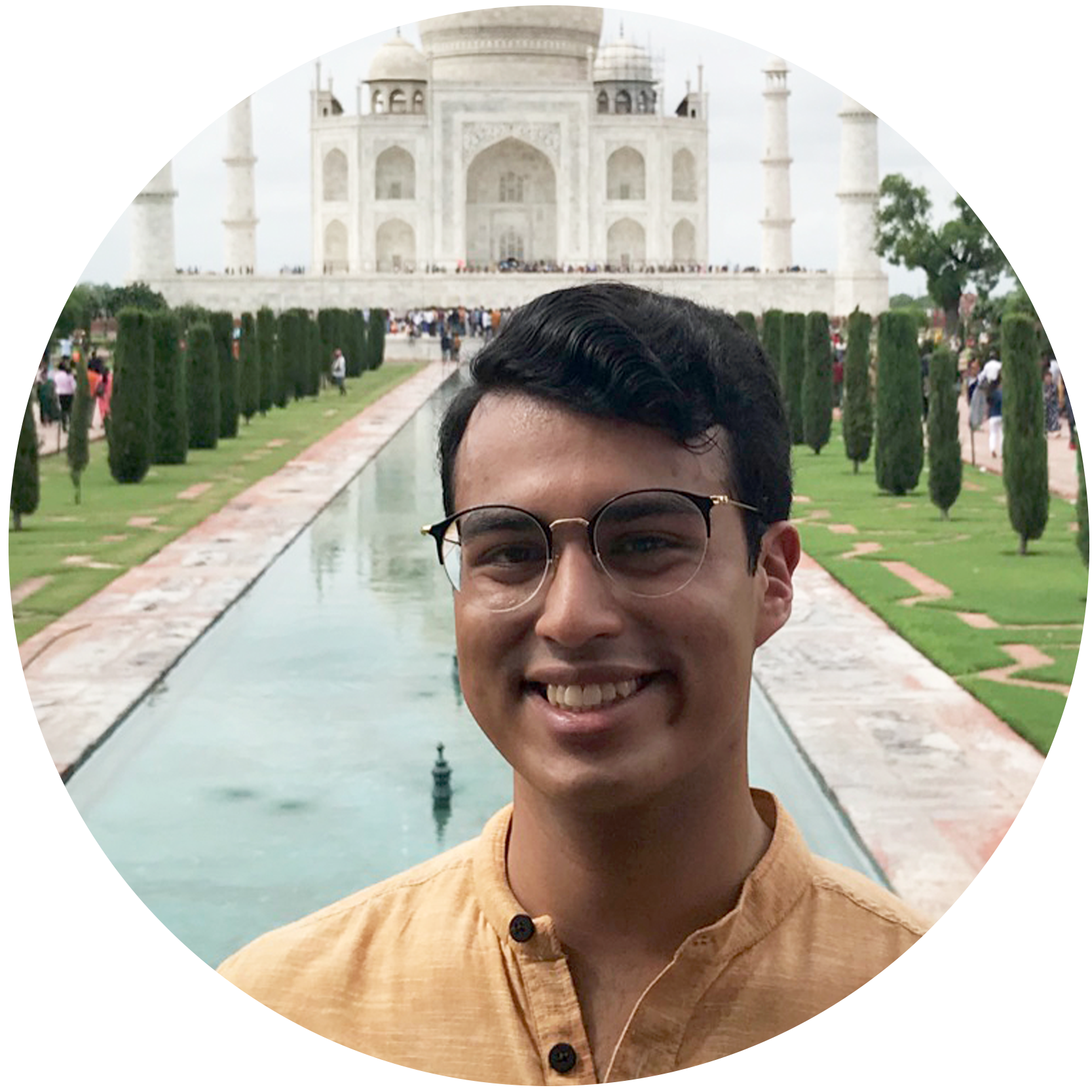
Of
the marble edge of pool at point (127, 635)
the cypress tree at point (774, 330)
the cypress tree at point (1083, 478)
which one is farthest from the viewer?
the cypress tree at point (774, 330)

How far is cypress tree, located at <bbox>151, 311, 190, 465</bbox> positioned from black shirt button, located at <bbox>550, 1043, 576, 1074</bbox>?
45.7ft

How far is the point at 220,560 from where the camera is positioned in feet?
33.1

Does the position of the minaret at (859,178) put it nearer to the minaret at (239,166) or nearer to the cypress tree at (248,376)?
the minaret at (239,166)

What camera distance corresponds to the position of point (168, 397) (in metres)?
15.2

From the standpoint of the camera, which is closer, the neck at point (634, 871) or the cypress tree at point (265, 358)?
the neck at point (634, 871)

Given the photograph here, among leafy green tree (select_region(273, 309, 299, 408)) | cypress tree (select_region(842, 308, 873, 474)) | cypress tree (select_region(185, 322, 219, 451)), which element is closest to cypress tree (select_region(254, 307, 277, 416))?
leafy green tree (select_region(273, 309, 299, 408))

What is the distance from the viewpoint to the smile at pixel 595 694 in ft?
3.69

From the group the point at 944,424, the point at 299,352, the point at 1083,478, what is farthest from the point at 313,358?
the point at 1083,478

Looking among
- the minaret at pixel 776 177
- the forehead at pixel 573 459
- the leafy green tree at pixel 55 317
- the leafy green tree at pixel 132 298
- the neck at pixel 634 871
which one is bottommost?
the neck at pixel 634 871

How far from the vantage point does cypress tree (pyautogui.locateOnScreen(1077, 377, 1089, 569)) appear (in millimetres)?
8805

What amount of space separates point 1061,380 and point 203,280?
25.7 meters

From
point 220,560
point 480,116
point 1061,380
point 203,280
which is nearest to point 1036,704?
point 220,560

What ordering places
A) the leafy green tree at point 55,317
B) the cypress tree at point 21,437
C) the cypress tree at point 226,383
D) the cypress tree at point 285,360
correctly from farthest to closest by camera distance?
the leafy green tree at point 55,317 < the cypress tree at point 285,360 < the cypress tree at point 226,383 < the cypress tree at point 21,437

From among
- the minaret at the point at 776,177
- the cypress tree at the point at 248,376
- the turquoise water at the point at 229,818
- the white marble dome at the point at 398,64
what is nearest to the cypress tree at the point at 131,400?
the cypress tree at the point at 248,376
